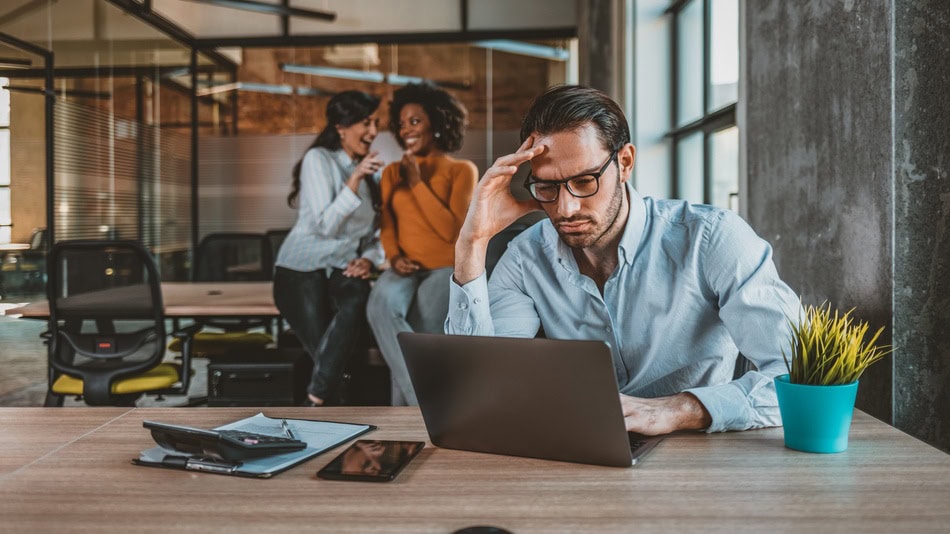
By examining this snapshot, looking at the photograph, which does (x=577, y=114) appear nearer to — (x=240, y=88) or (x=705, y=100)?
(x=705, y=100)

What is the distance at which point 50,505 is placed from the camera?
106cm

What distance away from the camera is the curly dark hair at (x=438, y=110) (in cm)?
325

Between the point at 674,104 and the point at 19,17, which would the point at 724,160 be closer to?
the point at 674,104

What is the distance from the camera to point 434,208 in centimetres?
326

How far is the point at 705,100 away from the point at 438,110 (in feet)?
6.69

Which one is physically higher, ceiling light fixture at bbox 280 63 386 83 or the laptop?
ceiling light fixture at bbox 280 63 386 83

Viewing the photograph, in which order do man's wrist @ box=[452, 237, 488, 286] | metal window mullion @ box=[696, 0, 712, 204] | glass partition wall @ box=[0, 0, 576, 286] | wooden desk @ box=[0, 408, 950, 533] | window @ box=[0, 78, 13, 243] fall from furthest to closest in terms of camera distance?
1. glass partition wall @ box=[0, 0, 576, 286]
2. window @ box=[0, 78, 13, 243]
3. metal window mullion @ box=[696, 0, 712, 204]
4. man's wrist @ box=[452, 237, 488, 286]
5. wooden desk @ box=[0, 408, 950, 533]

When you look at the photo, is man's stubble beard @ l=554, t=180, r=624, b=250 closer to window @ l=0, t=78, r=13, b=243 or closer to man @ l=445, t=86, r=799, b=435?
man @ l=445, t=86, r=799, b=435

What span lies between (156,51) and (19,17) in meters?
1.96

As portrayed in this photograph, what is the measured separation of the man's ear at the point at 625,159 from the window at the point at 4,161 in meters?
4.48

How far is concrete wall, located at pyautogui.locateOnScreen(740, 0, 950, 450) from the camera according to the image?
5.21 feet

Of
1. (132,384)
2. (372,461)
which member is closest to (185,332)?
(132,384)

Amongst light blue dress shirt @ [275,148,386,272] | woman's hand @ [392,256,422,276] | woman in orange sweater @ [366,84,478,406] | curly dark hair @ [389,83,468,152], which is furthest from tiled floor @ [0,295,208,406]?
curly dark hair @ [389,83,468,152]

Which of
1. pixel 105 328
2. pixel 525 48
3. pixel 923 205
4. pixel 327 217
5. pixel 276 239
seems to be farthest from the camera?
pixel 525 48
